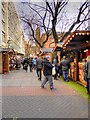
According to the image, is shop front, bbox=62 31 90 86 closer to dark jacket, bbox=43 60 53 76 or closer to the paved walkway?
dark jacket, bbox=43 60 53 76

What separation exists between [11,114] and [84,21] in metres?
29.4

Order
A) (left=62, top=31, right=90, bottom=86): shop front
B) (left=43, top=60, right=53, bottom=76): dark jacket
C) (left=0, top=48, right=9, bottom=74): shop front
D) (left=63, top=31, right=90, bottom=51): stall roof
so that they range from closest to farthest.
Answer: (left=63, top=31, right=90, bottom=51): stall roof
(left=43, top=60, right=53, bottom=76): dark jacket
(left=62, top=31, right=90, bottom=86): shop front
(left=0, top=48, right=9, bottom=74): shop front

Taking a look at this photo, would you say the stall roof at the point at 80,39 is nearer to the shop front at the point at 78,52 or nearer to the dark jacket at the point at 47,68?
the shop front at the point at 78,52

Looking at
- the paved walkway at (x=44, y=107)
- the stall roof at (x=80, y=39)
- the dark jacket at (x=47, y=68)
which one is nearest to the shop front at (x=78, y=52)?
the stall roof at (x=80, y=39)

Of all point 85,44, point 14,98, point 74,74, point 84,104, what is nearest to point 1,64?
point 74,74

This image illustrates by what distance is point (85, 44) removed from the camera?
57.1 feet

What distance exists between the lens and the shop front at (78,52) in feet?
54.6

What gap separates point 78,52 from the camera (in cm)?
2048

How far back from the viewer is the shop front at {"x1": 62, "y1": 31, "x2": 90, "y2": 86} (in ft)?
54.6

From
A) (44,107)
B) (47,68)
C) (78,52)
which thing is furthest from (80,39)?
(44,107)

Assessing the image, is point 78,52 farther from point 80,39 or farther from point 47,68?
point 47,68

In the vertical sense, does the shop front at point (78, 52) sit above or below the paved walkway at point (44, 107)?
above

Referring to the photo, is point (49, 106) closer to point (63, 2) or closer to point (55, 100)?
point (55, 100)

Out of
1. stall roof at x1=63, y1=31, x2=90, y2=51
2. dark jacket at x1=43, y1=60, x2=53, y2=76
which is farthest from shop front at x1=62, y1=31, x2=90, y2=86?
dark jacket at x1=43, y1=60, x2=53, y2=76
